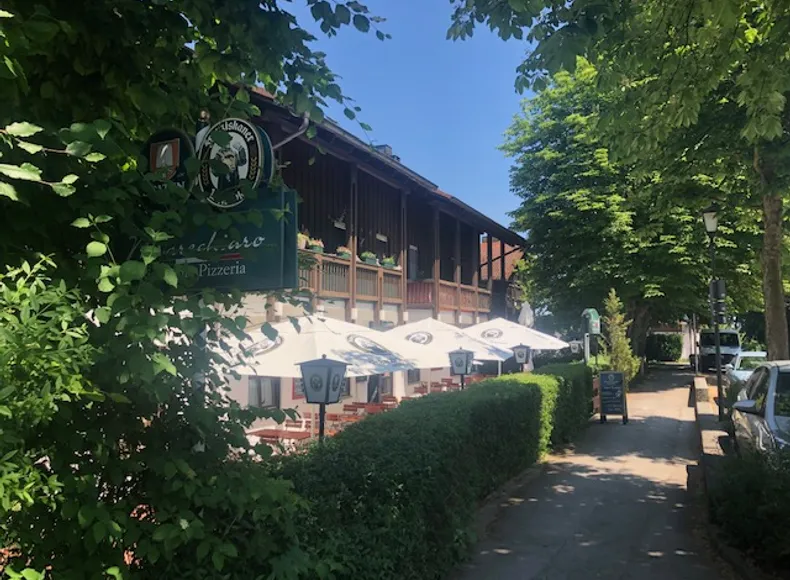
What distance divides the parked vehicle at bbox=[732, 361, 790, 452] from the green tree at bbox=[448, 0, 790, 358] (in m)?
2.90

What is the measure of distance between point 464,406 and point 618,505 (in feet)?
8.59

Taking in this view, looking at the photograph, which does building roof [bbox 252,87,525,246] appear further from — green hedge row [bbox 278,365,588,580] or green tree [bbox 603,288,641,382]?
green tree [bbox 603,288,641,382]

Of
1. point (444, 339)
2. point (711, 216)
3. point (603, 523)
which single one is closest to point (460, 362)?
point (444, 339)

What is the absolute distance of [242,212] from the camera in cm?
250

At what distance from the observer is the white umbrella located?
48.6 ft

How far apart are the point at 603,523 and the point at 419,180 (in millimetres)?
14867

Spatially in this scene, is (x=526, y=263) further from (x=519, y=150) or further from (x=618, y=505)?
(x=618, y=505)

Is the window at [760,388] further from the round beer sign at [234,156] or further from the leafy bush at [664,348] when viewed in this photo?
the leafy bush at [664,348]

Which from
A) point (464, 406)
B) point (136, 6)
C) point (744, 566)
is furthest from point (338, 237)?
point (136, 6)

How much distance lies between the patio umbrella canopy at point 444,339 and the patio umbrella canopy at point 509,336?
82 centimetres

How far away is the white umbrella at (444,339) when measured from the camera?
1480 cm

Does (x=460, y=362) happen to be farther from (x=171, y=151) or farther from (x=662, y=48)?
(x=171, y=151)

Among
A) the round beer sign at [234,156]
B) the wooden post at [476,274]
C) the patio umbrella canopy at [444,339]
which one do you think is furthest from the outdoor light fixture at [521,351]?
the round beer sign at [234,156]

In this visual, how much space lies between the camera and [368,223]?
66.4 feet
